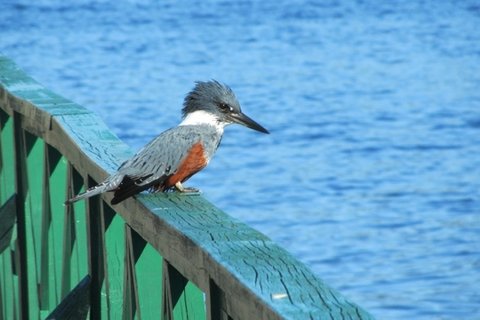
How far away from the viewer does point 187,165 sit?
358cm

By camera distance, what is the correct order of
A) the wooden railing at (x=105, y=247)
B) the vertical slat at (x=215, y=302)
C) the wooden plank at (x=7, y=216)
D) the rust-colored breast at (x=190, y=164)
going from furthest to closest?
the wooden plank at (x=7, y=216)
the rust-colored breast at (x=190, y=164)
the vertical slat at (x=215, y=302)
the wooden railing at (x=105, y=247)

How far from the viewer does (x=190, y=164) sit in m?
3.59

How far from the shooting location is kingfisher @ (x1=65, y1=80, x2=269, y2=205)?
126 inches

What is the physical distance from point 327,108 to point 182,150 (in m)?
11.4

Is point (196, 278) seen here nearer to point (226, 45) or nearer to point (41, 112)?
point (41, 112)

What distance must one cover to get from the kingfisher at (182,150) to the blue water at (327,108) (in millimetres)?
3839

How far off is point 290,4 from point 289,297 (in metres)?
23.0

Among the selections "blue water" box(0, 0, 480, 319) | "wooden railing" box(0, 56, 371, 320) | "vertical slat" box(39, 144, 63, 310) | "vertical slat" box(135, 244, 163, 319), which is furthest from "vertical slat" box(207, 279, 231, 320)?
"blue water" box(0, 0, 480, 319)

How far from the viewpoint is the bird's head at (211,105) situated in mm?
3936

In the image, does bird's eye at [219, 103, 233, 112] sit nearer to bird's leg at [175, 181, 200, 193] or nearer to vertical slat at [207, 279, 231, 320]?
bird's leg at [175, 181, 200, 193]

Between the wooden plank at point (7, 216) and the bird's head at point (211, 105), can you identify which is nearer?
the bird's head at point (211, 105)

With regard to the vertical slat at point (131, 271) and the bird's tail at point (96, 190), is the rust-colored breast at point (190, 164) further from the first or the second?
the vertical slat at point (131, 271)

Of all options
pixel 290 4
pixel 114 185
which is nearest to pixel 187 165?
pixel 114 185

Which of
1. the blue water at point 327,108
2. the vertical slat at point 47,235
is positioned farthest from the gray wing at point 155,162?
the blue water at point 327,108
